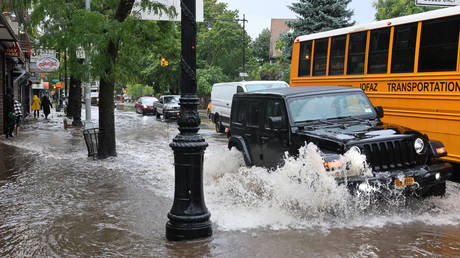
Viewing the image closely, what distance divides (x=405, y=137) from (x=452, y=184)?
3239 mm

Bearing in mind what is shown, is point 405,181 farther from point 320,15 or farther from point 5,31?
point 320,15

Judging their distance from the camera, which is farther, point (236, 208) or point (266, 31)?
point (266, 31)

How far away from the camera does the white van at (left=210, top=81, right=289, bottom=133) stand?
20175 mm

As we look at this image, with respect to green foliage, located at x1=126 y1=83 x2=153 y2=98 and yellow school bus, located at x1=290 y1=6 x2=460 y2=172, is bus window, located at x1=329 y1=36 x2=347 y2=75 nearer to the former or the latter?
yellow school bus, located at x1=290 y1=6 x2=460 y2=172

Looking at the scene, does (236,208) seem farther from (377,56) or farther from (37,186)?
(377,56)

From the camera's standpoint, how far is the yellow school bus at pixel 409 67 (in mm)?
9672

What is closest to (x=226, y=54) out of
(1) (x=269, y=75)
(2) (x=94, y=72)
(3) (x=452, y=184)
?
(1) (x=269, y=75)

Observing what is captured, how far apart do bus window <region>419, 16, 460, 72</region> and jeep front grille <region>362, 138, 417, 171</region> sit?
135 inches

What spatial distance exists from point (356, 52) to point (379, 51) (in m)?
0.87

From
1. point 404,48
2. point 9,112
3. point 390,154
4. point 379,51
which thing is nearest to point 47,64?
point 9,112

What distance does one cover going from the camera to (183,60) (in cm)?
619

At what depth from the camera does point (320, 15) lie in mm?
30172

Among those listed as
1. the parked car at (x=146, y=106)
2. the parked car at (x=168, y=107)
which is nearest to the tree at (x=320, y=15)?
the parked car at (x=168, y=107)

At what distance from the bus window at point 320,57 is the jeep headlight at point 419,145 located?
671 centimetres
